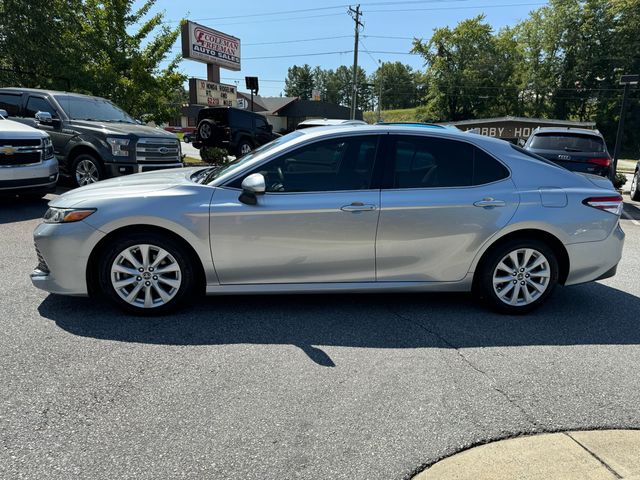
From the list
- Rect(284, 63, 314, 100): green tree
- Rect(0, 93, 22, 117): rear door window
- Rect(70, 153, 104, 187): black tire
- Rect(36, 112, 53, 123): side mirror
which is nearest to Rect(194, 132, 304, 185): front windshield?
Rect(70, 153, 104, 187): black tire

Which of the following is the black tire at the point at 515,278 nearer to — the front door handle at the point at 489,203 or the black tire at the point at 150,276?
the front door handle at the point at 489,203

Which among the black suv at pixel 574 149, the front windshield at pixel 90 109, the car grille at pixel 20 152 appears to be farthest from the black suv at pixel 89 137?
the black suv at pixel 574 149

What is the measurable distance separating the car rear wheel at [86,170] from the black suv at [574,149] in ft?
27.9

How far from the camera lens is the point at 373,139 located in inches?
167

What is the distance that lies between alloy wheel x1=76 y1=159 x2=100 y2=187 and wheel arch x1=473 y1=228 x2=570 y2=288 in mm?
7520

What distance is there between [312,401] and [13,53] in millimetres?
17914

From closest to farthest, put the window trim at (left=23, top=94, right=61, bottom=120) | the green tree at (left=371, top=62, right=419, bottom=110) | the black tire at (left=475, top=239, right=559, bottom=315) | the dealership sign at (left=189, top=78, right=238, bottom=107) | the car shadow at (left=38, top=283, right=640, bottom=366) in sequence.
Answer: the car shadow at (left=38, top=283, right=640, bottom=366) < the black tire at (left=475, top=239, right=559, bottom=315) < the window trim at (left=23, top=94, right=61, bottom=120) < the dealership sign at (left=189, top=78, right=238, bottom=107) < the green tree at (left=371, top=62, right=419, bottom=110)

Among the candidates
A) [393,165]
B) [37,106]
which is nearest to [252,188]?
[393,165]

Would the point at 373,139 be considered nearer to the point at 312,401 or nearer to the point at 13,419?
the point at 312,401

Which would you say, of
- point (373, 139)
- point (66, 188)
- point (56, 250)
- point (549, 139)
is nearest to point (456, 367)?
point (373, 139)

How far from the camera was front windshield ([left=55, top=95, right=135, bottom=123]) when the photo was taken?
9.70 m

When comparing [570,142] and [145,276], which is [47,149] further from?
[570,142]

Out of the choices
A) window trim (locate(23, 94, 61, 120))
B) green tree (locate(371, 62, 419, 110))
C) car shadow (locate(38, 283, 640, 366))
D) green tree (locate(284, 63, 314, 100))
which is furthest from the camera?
green tree (locate(284, 63, 314, 100))

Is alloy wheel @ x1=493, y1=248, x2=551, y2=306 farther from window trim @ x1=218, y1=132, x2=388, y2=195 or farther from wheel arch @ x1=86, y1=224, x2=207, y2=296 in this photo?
wheel arch @ x1=86, y1=224, x2=207, y2=296
